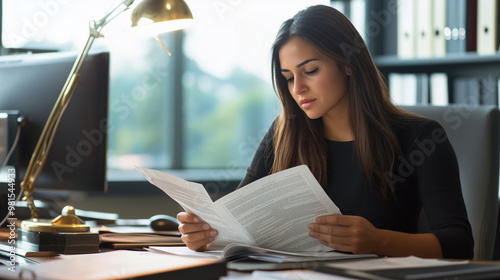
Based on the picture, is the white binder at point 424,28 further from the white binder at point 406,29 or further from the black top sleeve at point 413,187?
the black top sleeve at point 413,187

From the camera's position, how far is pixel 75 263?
88 cm

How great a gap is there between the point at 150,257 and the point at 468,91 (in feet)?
6.17

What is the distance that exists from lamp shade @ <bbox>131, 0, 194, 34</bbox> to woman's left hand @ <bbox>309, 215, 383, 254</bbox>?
0.57 metres

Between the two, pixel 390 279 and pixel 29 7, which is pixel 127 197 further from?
pixel 390 279

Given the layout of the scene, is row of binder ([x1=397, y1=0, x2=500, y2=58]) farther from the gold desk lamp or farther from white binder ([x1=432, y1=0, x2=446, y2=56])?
the gold desk lamp

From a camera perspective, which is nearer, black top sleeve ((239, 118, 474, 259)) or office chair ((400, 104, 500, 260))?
black top sleeve ((239, 118, 474, 259))

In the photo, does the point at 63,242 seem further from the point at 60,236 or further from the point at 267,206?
the point at 267,206

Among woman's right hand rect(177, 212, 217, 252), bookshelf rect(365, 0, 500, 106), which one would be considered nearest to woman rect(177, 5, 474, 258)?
woman's right hand rect(177, 212, 217, 252)

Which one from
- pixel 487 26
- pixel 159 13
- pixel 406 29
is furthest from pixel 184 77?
pixel 159 13

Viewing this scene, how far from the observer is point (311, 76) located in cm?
148

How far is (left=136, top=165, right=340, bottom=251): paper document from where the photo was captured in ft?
3.38

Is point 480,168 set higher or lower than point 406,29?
lower

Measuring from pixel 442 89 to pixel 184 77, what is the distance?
129 centimetres

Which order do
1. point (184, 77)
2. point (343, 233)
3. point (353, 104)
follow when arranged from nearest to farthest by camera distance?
point (343, 233) < point (353, 104) < point (184, 77)
